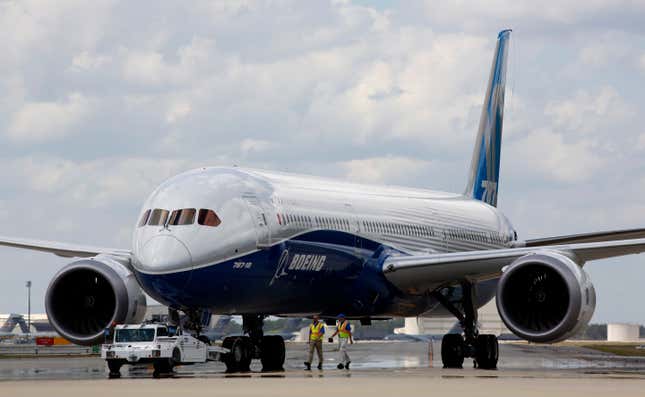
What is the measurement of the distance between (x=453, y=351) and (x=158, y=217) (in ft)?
30.9

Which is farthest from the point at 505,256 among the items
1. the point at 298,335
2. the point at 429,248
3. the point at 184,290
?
the point at 298,335

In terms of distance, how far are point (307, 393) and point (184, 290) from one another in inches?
312

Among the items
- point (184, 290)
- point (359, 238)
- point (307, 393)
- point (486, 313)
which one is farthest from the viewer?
point (486, 313)

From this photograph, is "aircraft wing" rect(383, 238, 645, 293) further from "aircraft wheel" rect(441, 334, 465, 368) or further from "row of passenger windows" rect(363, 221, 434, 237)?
"aircraft wheel" rect(441, 334, 465, 368)

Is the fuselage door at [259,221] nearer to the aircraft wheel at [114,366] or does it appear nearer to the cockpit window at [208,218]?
the cockpit window at [208,218]

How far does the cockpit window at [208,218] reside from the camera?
26219mm

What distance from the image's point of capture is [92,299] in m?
28.7

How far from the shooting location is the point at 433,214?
1387 inches

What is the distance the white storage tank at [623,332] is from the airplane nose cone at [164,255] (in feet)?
413

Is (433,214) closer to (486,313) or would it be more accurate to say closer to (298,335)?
(486,313)

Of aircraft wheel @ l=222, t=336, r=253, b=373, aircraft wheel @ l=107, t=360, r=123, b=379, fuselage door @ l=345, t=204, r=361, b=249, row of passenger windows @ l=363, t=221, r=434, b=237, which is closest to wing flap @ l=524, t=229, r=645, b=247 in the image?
row of passenger windows @ l=363, t=221, r=434, b=237

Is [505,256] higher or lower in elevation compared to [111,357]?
higher

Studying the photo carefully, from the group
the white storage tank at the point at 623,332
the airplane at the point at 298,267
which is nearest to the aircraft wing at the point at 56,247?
the airplane at the point at 298,267

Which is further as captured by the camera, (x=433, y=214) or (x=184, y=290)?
(x=433, y=214)
